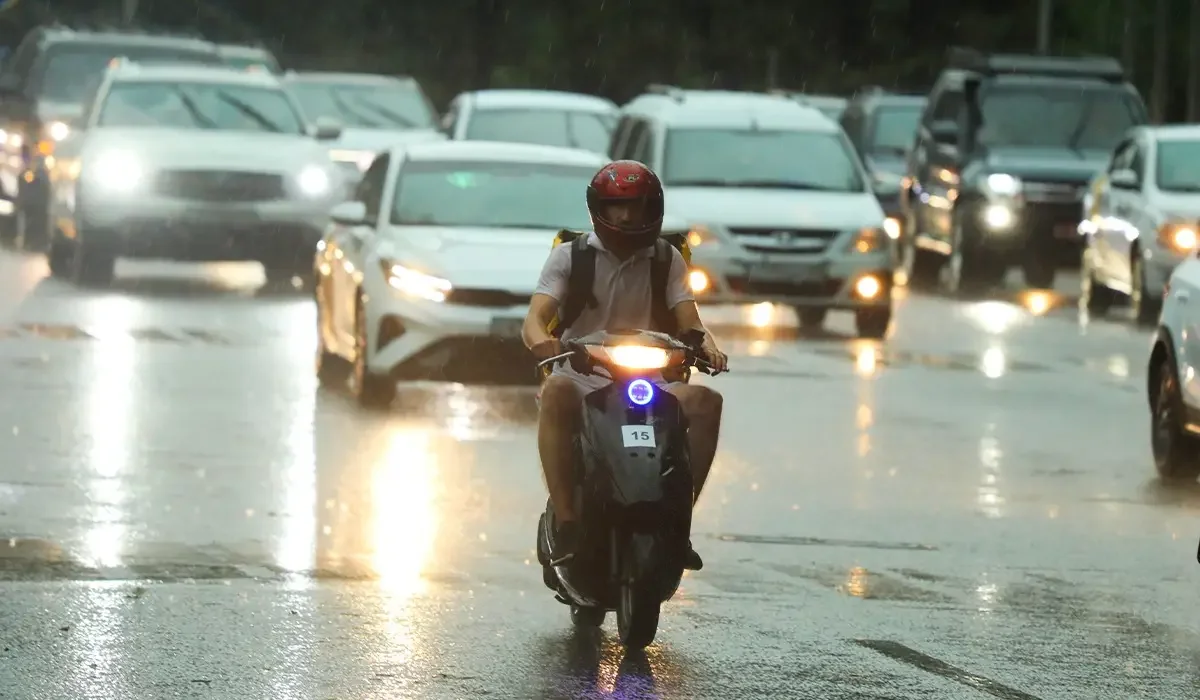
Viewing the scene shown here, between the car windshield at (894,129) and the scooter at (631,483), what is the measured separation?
27.1 metres

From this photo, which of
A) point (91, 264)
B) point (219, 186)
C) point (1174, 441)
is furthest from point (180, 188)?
point (1174, 441)

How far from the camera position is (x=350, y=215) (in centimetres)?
1627

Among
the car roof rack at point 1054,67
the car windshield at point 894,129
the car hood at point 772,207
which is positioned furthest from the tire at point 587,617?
the car windshield at point 894,129

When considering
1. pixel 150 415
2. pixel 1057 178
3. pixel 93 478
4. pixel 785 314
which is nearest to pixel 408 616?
pixel 93 478

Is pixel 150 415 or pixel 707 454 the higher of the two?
pixel 707 454

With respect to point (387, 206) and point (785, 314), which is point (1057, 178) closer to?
point (785, 314)

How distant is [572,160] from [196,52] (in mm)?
13865

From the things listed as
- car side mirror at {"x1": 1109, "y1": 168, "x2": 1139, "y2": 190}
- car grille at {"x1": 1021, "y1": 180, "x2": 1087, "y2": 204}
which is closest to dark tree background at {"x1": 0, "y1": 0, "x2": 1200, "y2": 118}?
car grille at {"x1": 1021, "y1": 180, "x2": 1087, "y2": 204}

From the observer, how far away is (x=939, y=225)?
29.8 meters

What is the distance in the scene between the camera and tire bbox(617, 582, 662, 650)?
813 cm

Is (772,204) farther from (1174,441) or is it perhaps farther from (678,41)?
(678,41)

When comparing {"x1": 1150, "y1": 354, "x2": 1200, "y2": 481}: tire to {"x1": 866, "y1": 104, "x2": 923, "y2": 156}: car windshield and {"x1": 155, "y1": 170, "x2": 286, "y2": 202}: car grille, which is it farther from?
{"x1": 866, "y1": 104, "x2": 923, "y2": 156}: car windshield

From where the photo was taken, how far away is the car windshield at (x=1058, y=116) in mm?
29062

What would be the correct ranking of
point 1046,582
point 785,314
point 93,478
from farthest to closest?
point 785,314
point 93,478
point 1046,582
